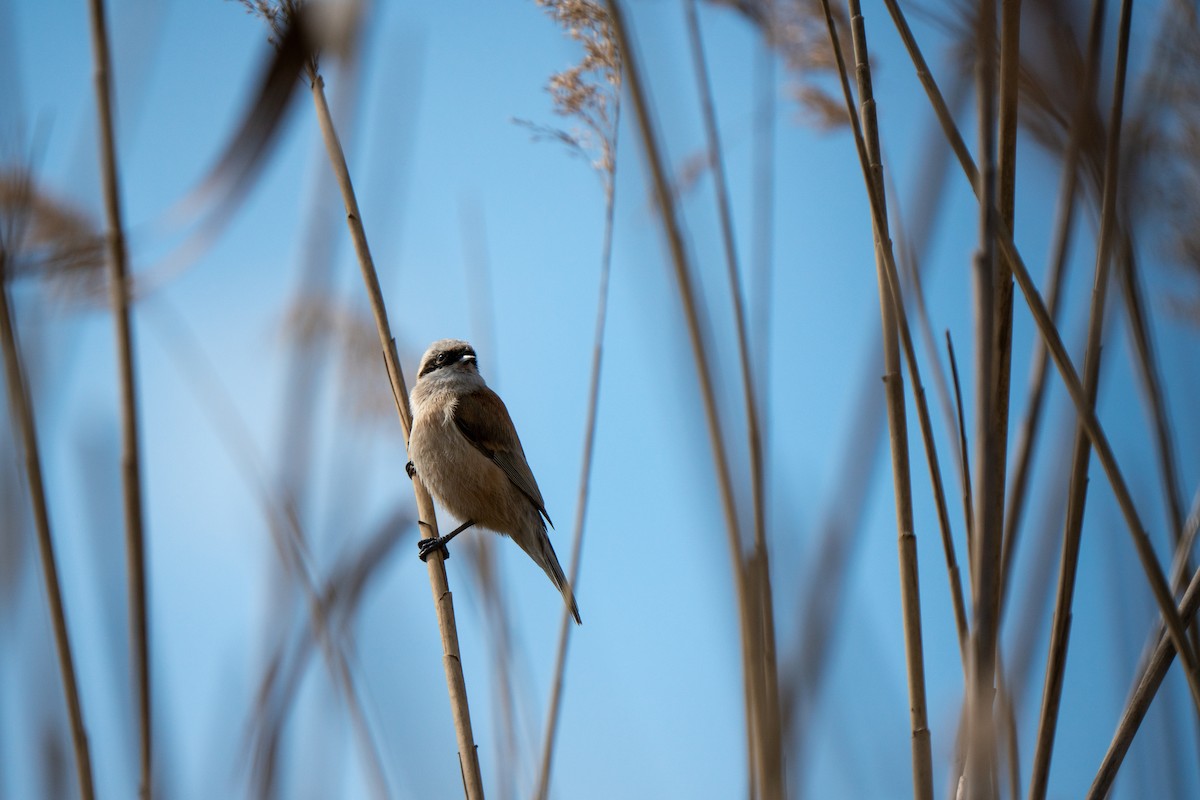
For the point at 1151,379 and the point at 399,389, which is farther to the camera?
the point at 399,389

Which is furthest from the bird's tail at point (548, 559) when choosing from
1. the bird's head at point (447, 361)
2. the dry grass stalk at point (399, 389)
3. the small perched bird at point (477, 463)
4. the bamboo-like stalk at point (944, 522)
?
the bamboo-like stalk at point (944, 522)

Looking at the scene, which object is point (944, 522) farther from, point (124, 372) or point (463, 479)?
point (463, 479)

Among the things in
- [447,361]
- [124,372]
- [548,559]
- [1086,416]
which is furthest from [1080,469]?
[447,361]

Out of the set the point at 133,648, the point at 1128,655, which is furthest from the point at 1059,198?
the point at 133,648

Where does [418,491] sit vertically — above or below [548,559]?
below

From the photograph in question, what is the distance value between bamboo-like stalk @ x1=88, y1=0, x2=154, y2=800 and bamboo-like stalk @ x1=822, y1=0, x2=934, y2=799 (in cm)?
107

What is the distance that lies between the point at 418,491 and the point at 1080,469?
1.62m

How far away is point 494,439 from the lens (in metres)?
3.80

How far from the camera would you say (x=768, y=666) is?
49.3 inches

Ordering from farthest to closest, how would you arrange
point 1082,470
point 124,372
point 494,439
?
point 494,439 < point 1082,470 < point 124,372

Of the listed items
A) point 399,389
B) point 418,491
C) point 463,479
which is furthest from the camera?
point 463,479

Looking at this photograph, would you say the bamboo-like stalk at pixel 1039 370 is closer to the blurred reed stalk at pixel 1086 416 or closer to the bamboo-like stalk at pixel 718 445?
the blurred reed stalk at pixel 1086 416

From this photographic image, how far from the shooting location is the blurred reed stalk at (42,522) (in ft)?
4.33

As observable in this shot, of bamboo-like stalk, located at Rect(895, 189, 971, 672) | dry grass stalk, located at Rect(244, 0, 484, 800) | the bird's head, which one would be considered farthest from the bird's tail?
bamboo-like stalk, located at Rect(895, 189, 971, 672)
